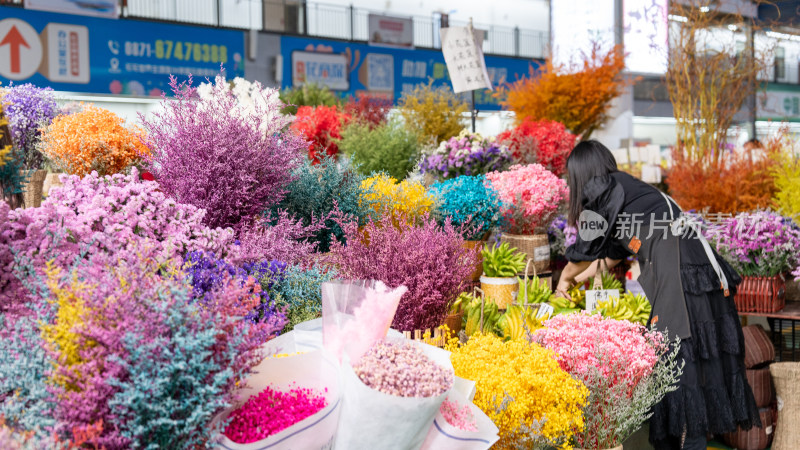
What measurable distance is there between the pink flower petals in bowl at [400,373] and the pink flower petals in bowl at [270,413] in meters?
0.13

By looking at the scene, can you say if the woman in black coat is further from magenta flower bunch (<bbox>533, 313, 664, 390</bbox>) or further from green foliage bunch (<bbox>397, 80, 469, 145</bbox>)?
green foliage bunch (<bbox>397, 80, 469, 145</bbox>)

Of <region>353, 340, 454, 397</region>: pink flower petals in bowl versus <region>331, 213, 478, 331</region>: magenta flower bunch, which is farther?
<region>331, 213, 478, 331</region>: magenta flower bunch

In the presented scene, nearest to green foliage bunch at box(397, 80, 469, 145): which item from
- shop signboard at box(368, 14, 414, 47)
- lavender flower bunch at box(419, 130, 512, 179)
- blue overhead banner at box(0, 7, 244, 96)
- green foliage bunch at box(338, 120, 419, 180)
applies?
green foliage bunch at box(338, 120, 419, 180)

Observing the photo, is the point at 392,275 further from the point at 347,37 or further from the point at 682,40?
the point at 347,37

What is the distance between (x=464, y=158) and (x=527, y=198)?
1.64 feet

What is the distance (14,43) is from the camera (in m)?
8.23

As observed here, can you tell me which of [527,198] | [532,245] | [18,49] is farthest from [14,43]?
[532,245]

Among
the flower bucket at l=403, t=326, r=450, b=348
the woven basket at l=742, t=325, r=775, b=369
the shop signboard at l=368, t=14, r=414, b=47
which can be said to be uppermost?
the shop signboard at l=368, t=14, r=414, b=47

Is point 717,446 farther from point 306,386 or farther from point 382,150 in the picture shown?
point 306,386

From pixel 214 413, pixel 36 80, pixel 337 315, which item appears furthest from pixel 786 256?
pixel 36 80

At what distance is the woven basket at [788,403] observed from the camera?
11.0ft

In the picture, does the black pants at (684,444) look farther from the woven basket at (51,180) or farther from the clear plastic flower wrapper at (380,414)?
the woven basket at (51,180)

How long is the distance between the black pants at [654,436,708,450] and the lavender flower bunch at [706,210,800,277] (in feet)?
4.34

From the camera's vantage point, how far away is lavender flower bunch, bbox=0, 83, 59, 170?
91.7 inches
